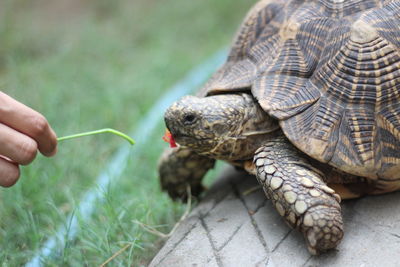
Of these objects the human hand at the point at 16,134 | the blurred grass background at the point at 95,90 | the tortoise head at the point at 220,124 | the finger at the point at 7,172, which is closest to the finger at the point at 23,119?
the human hand at the point at 16,134

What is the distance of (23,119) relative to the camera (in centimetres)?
198

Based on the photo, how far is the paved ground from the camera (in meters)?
2.13

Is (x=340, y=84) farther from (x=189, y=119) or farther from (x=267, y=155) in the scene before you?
(x=189, y=119)

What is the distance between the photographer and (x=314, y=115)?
91.3 inches

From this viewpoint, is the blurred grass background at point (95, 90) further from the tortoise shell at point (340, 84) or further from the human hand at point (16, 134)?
the tortoise shell at point (340, 84)

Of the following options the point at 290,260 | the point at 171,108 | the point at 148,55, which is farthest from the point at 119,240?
the point at 148,55

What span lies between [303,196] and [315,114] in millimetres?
467

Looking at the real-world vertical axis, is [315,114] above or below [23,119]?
below

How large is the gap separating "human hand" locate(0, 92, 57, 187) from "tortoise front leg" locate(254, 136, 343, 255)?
1136mm

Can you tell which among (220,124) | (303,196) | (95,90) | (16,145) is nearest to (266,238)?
(303,196)

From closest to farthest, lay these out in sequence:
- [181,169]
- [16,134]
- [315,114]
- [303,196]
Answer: [16,134]
[303,196]
[315,114]
[181,169]

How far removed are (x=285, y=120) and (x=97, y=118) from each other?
2797 millimetres

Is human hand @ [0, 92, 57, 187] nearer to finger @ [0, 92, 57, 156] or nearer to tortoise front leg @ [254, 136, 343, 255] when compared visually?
finger @ [0, 92, 57, 156]

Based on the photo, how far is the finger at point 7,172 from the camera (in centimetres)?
203
